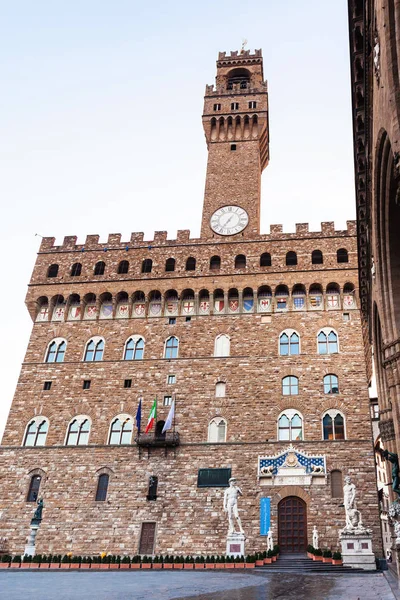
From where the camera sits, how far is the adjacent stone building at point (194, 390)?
24875mm

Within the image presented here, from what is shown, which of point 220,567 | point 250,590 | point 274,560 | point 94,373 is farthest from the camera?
point 94,373

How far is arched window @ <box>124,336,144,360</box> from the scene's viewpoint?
29766mm

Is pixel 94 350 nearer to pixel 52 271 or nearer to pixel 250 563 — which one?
pixel 52 271

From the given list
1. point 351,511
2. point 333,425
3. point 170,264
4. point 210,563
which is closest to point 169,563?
point 210,563

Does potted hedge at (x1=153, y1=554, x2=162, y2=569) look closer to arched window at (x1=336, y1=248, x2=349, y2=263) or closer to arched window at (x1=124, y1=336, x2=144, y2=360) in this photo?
arched window at (x1=124, y1=336, x2=144, y2=360)

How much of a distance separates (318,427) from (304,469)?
2224mm

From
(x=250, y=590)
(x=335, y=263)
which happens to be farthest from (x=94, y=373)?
(x=250, y=590)

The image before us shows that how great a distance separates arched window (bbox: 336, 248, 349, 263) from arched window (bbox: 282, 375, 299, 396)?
7804 millimetres

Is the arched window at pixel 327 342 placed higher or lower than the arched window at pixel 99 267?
lower

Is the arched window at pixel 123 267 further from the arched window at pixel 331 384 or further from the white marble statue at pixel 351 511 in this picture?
the white marble statue at pixel 351 511

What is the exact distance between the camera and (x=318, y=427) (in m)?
26.0

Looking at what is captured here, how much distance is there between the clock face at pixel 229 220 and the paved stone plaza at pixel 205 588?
20.8 metres

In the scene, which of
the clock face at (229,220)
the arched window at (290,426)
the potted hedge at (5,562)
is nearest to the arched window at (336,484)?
the arched window at (290,426)

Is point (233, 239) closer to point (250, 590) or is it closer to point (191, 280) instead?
point (191, 280)
